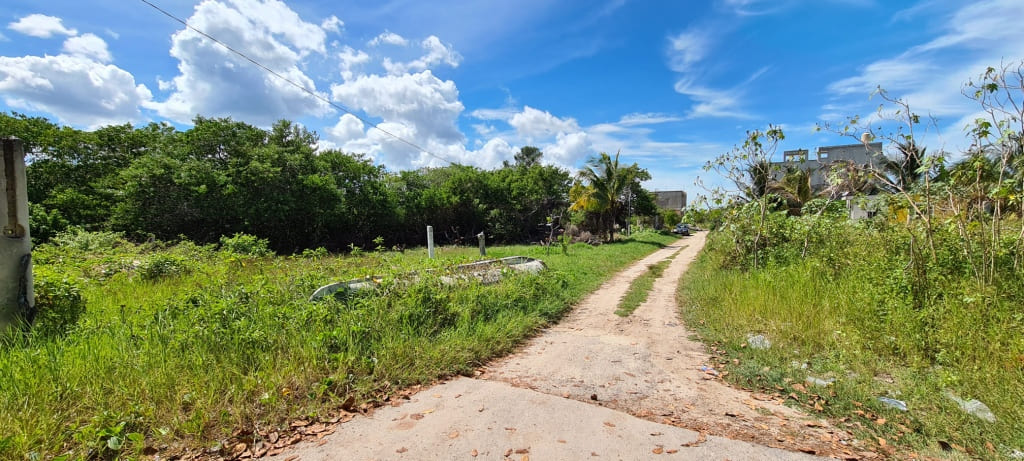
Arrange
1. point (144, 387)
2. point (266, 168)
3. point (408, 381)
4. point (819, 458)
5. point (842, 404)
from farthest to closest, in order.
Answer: point (266, 168) < point (408, 381) < point (842, 404) < point (144, 387) < point (819, 458)

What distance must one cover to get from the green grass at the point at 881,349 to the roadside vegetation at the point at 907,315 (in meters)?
0.01

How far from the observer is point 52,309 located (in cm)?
430

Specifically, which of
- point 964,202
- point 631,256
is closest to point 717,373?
point 964,202

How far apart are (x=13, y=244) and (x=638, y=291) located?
30.7 ft

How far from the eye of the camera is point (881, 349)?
4434 mm

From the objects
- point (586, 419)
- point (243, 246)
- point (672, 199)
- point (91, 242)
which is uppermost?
point (672, 199)

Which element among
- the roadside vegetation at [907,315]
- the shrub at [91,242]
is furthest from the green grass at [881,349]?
the shrub at [91,242]

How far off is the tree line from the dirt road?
14.2 meters

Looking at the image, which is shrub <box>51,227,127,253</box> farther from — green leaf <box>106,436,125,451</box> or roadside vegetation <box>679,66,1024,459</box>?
roadside vegetation <box>679,66,1024,459</box>

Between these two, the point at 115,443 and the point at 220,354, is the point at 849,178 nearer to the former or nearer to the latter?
the point at 220,354

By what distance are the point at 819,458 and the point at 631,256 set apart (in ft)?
47.7

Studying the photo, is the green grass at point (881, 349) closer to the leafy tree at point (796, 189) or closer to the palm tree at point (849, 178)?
the palm tree at point (849, 178)

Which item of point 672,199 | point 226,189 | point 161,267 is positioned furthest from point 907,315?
point 672,199

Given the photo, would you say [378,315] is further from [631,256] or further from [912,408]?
[631,256]
